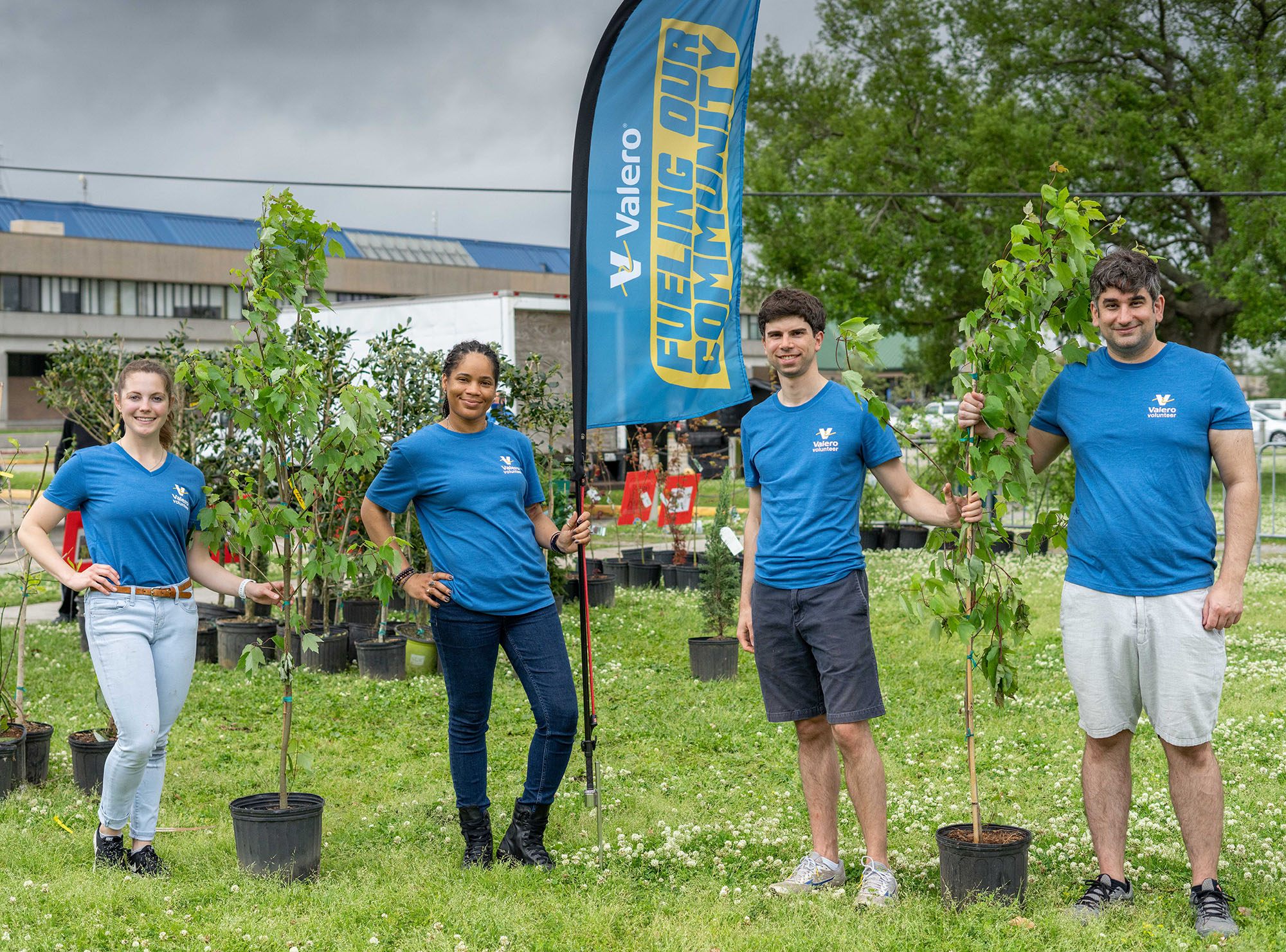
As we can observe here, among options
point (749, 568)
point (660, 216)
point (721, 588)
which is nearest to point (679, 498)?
point (721, 588)

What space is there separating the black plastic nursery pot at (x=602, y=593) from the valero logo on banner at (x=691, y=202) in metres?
5.85

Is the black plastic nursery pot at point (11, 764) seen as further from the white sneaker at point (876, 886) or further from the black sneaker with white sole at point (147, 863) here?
the white sneaker at point (876, 886)

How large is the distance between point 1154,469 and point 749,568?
4.72ft

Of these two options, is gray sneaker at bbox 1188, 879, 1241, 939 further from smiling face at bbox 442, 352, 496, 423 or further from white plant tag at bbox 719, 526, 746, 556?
smiling face at bbox 442, 352, 496, 423

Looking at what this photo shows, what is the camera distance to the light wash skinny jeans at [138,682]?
3.96 meters

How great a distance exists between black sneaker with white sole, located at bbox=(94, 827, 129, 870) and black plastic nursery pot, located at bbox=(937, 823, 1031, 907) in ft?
9.82

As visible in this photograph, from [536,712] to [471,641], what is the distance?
38 centimetres

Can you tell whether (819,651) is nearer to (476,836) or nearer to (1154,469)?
(1154,469)

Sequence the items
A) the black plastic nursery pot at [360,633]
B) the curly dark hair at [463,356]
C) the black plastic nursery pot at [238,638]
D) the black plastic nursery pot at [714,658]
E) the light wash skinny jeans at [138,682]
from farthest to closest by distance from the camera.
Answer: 1. the black plastic nursery pot at [360,633]
2. the black plastic nursery pot at [238,638]
3. the black plastic nursery pot at [714,658]
4. the curly dark hair at [463,356]
5. the light wash skinny jeans at [138,682]

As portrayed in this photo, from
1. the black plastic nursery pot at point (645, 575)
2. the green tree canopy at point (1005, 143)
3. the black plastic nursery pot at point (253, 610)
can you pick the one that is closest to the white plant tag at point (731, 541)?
the black plastic nursery pot at point (253, 610)

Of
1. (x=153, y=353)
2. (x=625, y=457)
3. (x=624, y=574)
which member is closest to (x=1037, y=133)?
(x=625, y=457)

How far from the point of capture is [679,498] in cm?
1204

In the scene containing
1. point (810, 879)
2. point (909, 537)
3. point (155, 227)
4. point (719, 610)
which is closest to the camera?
point (810, 879)

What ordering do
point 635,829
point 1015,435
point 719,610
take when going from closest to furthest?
point 1015,435 < point 635,829 < point 719,610
